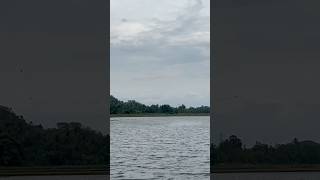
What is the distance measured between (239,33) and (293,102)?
4.05 feet

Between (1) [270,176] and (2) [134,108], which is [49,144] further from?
(2) [134,108]

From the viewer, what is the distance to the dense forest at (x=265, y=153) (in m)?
8.05

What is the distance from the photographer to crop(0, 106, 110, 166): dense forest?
7.87 m

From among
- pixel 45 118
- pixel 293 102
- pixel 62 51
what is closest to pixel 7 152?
pixel 45 118

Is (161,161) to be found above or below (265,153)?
below

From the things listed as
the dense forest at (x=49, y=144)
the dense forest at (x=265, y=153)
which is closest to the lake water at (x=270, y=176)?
the dense forest at (x=265, y=153)

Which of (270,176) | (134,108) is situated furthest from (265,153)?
(134,108)

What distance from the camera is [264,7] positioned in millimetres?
7988

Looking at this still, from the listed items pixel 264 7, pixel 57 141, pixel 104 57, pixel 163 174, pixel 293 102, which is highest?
pixel 264 7

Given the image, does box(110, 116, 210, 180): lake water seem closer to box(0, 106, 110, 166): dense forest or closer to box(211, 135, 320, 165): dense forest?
box(211, 135, 320, 165): dense forest

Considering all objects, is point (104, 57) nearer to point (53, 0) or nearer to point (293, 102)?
point (53, 0)

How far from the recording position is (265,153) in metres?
8.14

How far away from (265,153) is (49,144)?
3063mm

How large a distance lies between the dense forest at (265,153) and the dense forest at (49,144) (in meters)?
1.67
